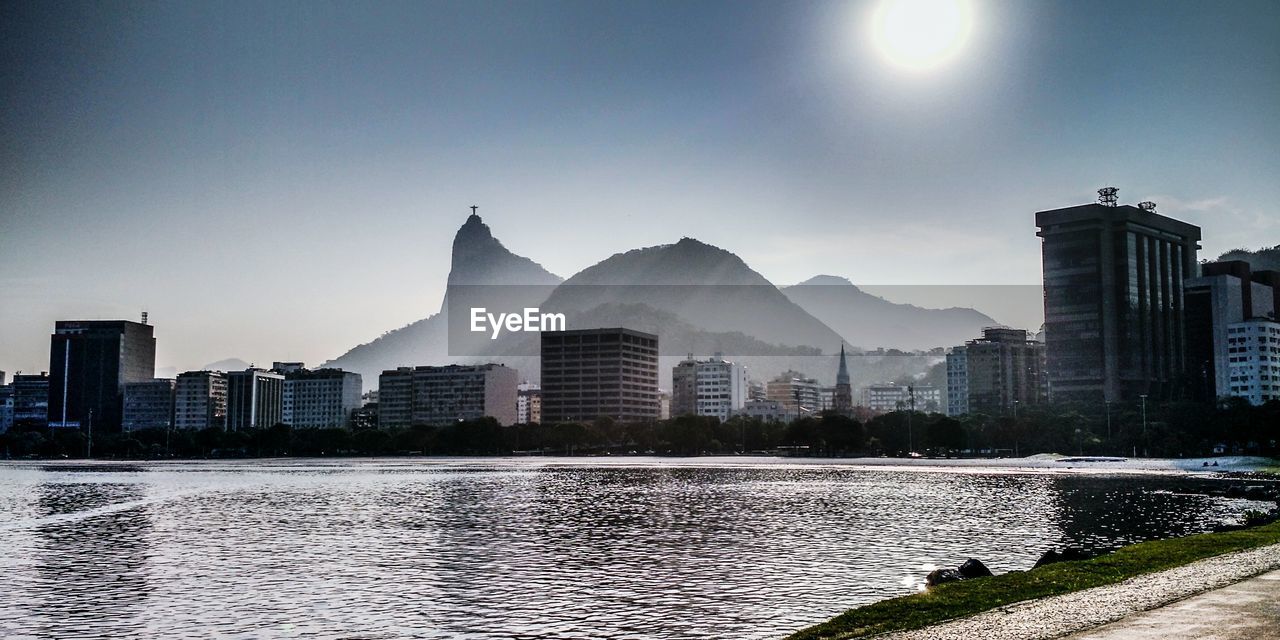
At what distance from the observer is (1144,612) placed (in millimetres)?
23859

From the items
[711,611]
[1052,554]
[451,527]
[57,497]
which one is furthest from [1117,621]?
[57,497]

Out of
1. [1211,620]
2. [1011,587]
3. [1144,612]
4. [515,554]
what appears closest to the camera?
[1211,620]

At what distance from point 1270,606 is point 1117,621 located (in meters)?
3.86

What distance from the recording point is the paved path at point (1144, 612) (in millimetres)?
21609

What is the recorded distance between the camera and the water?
1239 inches

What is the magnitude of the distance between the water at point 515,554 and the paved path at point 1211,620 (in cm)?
920

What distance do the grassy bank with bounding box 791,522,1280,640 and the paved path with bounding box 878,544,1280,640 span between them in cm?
77

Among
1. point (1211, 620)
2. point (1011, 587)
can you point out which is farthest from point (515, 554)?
point (1211, 620)

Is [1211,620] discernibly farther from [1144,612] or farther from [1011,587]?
[1011,587]

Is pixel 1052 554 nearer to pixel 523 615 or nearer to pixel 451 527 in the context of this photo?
pixel 523 615

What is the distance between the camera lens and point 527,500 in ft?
280

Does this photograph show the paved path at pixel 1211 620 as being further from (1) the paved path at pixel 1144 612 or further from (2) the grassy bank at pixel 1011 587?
(2) the grassy bank at pixel 1011 587

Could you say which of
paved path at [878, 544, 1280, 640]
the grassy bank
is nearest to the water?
the grassy bank

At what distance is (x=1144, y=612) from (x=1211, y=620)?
1750mm
